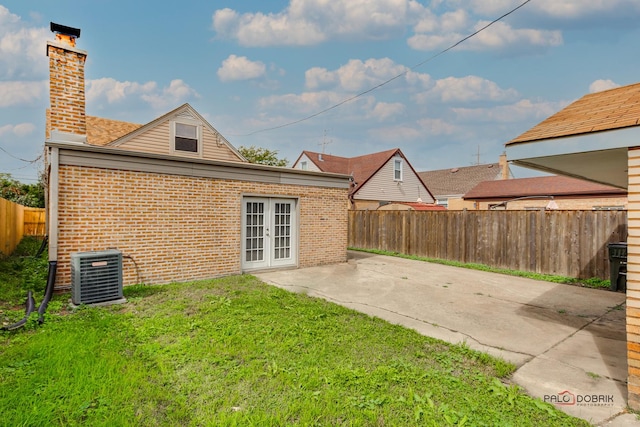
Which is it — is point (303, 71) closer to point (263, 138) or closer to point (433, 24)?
point (433, 24)

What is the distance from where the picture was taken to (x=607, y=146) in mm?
3051

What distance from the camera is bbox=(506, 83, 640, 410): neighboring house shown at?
285 centimetres

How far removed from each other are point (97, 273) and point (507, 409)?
6.18 meters

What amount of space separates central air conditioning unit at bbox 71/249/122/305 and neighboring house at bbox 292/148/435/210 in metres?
17.5

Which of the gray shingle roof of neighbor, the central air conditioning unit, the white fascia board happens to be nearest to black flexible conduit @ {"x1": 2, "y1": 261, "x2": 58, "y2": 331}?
the central air conditioning unit

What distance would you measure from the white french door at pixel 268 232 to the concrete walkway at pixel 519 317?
0.53 metres

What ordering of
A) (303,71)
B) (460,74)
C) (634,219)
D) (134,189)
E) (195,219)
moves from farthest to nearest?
(303,71) → (460,74) → (195,219) → (134,189) → (634,219)

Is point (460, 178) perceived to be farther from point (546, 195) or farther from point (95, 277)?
point (95, 277)

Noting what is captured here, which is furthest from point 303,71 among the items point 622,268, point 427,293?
point 622,268

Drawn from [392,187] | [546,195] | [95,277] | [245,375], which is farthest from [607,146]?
[392,187]

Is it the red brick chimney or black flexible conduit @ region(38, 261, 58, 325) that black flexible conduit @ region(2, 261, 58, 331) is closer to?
black flexible conduit @ region(38, 261, 58, 325)

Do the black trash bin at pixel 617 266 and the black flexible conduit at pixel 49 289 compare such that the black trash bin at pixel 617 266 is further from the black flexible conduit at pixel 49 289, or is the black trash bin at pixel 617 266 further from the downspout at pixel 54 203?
the downspout at pixel 54 203

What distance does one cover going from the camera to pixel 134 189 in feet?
22.3

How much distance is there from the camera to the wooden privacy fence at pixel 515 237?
8.26m
